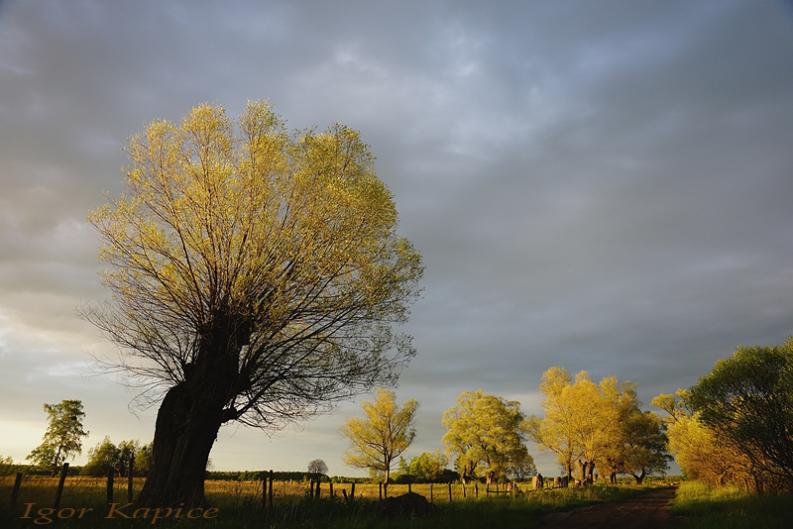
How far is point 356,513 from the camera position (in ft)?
59.5

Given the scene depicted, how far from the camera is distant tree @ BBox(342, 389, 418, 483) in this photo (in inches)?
2397

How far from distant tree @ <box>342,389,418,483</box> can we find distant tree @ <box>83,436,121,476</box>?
83.2 feet

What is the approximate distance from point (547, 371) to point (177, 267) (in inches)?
2184

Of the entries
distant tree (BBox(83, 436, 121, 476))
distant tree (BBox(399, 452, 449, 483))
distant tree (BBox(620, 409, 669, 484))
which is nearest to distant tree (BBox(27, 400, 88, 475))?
distant tree (BBox(83, 436, 121, 476))

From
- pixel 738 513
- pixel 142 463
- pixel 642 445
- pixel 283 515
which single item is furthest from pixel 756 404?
pixel 142 463

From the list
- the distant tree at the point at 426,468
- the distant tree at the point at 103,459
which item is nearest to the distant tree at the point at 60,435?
the distant tree at the point at 103,459

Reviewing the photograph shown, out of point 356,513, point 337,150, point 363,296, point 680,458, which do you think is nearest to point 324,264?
point 363,296

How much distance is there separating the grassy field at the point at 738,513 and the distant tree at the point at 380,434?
120 feet

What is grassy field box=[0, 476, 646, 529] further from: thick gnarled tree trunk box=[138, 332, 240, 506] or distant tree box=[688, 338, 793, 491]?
distant tree box=[688, 338, 793, 491]

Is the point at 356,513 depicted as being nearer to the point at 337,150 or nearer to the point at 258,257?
the point at 258,257

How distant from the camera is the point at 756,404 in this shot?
2777 cm

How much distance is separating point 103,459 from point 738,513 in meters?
52.1


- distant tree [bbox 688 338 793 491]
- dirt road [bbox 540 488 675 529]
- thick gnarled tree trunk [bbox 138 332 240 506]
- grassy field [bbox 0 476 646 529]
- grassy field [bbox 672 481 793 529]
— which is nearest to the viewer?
grassy field [bbox 0 476 646 529]

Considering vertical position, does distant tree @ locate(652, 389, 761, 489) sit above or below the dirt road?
above
